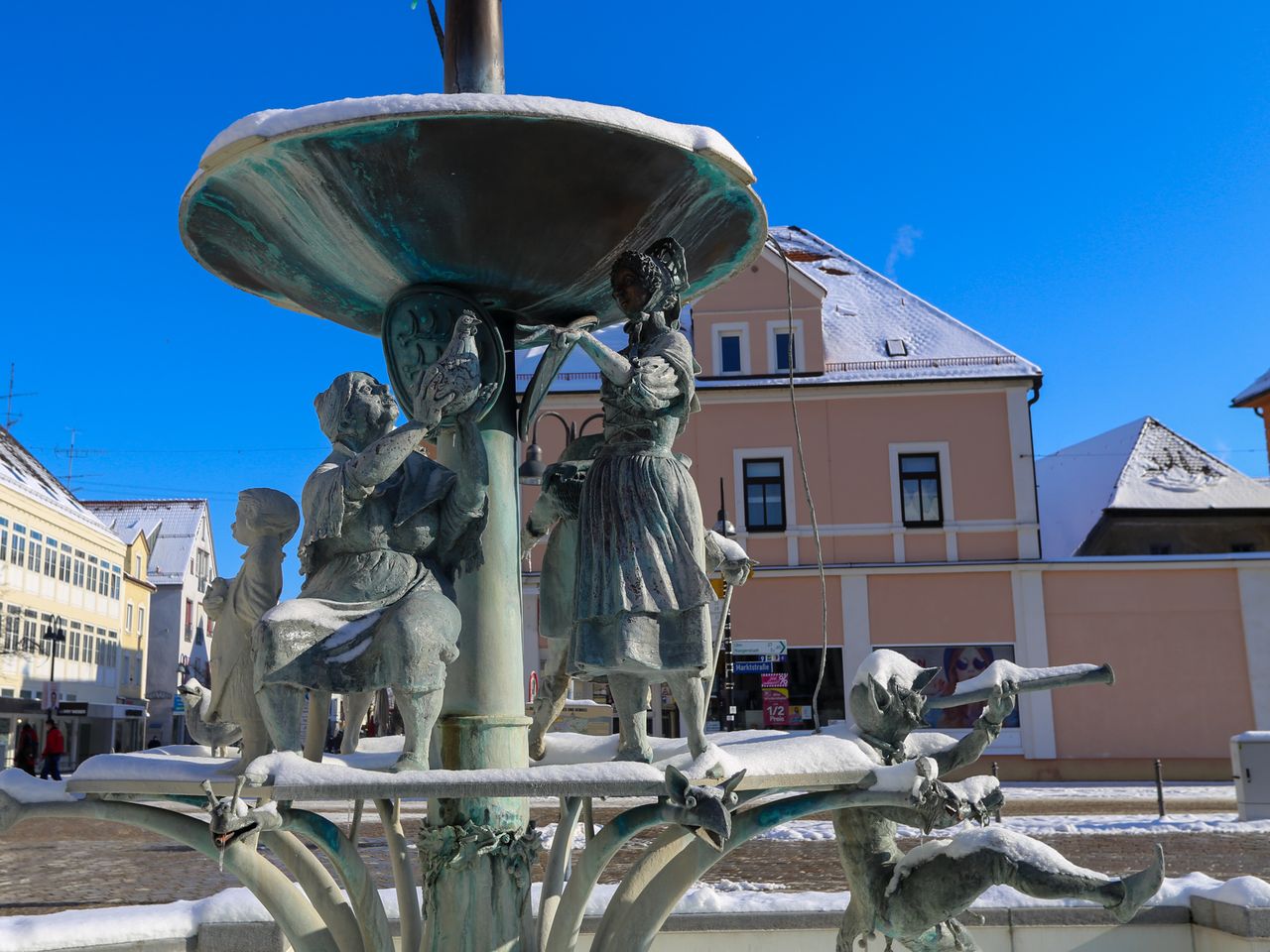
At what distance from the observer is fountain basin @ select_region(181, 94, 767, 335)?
377 centimetres

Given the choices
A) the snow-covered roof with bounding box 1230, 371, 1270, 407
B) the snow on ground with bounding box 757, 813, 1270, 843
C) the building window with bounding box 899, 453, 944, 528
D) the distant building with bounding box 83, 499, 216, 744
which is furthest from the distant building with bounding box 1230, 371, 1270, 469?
the distant building with bounding box 83, 499, 216, 744

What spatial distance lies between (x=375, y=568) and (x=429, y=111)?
1442 millimetres

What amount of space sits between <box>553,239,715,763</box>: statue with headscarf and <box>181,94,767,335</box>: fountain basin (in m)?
0.27

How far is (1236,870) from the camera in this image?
35.9 ft

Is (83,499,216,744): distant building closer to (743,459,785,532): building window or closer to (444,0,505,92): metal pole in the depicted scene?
(743,459,785,532): building window

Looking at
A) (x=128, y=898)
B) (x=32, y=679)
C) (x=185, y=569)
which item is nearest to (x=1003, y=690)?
(x=128, y=898)

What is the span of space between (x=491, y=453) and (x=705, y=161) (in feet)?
4.52

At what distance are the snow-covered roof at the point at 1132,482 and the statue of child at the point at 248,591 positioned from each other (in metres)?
30.6

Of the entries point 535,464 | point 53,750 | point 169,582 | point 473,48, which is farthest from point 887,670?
point 169,582

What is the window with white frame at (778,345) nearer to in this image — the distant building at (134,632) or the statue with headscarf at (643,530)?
the statue with headscarf at (643,530)

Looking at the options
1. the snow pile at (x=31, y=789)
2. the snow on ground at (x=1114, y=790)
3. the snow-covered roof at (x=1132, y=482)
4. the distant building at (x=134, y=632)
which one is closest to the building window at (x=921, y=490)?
the snow on ground at (x=1114, y=790)

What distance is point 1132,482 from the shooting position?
3291cm

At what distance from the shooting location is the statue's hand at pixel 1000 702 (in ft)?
13.4

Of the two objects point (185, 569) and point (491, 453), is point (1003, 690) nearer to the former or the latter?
point (491, 453)
